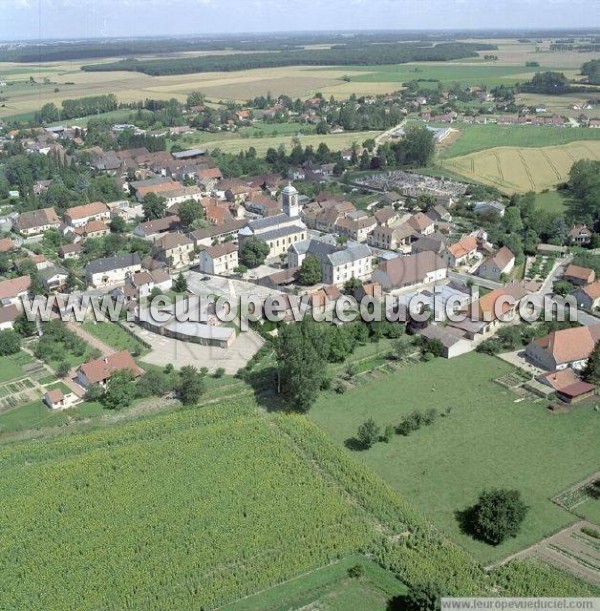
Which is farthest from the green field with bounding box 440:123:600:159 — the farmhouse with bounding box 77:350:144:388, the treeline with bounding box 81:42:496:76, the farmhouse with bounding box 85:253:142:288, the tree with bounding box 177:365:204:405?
the treeline with bounding box 81:42:496:76

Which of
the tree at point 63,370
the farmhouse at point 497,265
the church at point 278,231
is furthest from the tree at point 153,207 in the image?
the farmhouse at point 497,265

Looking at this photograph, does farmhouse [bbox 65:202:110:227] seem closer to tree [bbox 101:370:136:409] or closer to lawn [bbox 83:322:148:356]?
lawn [bbox 83:322:148:356]

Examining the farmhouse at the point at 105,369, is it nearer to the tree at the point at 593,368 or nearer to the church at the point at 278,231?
the church at the point at 278,231

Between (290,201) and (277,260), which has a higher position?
(290,201)

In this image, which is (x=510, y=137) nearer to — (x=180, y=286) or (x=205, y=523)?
(x=180, y=286)

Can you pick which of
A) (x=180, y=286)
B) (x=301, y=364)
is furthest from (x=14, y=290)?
(x=301, y=364)

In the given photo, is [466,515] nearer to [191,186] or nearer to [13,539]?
[13,539]

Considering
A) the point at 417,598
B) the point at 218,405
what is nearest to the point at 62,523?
the point at 218,405
